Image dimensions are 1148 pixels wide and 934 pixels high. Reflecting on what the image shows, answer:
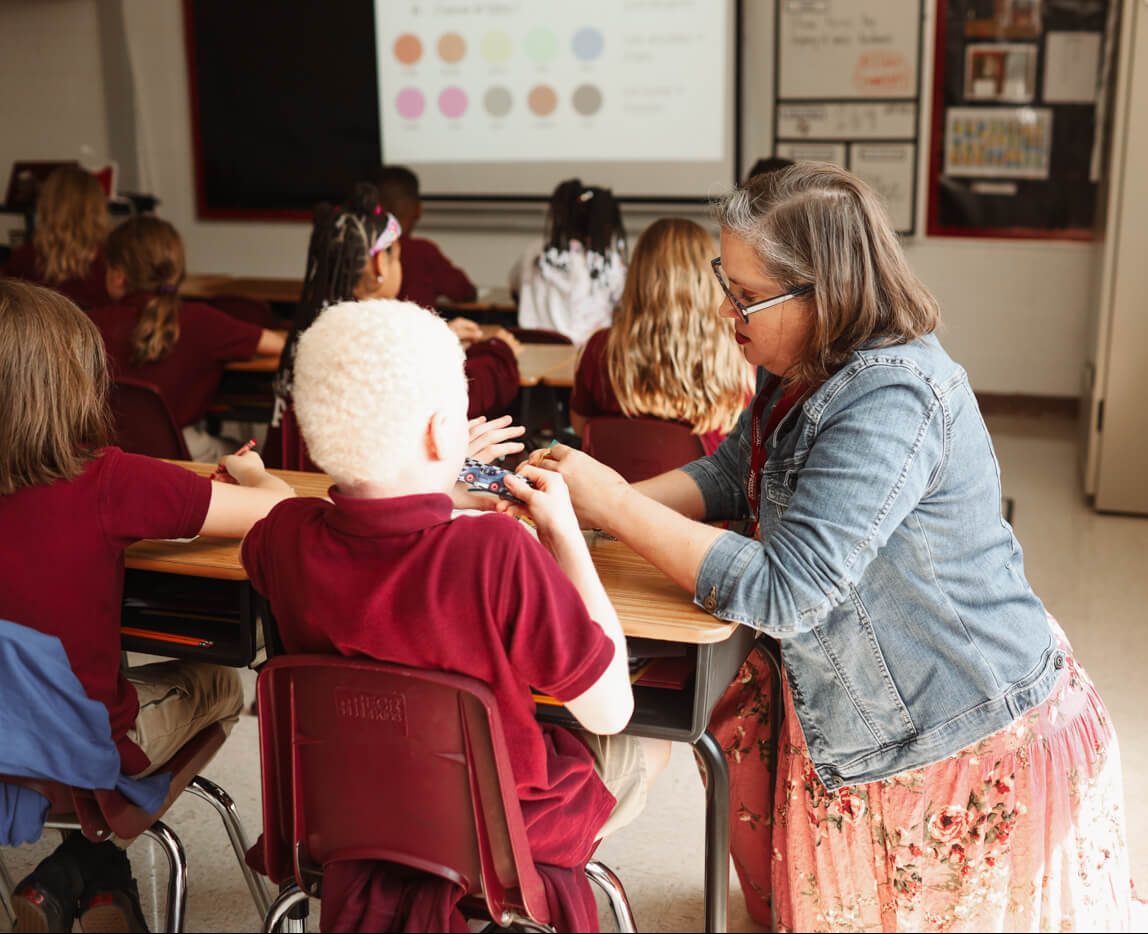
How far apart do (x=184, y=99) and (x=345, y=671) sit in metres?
6.37

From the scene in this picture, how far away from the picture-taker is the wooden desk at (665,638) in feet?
5.14

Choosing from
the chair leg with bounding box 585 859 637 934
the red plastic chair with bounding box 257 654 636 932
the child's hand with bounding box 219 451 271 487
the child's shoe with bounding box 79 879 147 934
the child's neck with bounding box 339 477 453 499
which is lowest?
the child's shoe with bounding box 79 879 147 934

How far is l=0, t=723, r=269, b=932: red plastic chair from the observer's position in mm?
1739

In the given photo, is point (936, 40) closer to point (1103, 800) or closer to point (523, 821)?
point (1103, 800)

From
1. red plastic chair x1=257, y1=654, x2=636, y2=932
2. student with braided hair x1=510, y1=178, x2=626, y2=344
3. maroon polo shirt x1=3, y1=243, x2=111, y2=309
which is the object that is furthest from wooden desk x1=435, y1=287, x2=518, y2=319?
red plastic chair x1=257, y1=654, x2=636, y2=932

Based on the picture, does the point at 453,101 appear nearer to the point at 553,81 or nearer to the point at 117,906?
the point at 553,81

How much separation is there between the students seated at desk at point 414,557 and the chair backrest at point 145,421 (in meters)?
1.67

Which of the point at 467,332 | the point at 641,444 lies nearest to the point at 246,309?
the point at 467,332

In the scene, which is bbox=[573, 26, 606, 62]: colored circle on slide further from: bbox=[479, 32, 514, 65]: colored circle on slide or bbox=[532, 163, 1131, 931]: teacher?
bbox=[532, 163, 1131, 931]: teacher

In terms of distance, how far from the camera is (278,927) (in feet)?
5.29

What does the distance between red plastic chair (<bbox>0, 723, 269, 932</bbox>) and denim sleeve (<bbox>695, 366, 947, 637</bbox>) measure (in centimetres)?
91

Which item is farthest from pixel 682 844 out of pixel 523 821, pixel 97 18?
pixel 97 18

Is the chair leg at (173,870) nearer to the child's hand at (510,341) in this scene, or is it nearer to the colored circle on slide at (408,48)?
the child's hand at (510,341)

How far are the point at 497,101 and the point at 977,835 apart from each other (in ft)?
17.7
